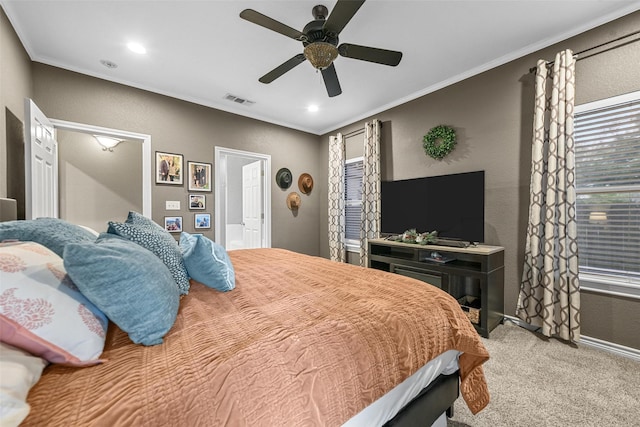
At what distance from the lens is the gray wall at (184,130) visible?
2879 millimetres

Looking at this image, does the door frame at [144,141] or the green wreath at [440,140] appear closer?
the door frame at [144,141]

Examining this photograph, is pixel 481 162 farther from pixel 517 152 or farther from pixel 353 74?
pixel 353 74

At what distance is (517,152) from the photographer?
8.94 feet

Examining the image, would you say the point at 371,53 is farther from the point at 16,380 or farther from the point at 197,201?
the point at 197,201

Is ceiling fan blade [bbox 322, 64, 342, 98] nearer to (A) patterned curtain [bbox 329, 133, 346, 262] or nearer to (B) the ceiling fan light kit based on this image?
(B) the ceiling fan light kit

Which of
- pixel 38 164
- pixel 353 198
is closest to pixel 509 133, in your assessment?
pixel 353 198

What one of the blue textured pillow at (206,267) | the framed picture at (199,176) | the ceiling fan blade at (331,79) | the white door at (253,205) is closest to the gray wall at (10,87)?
the framed picture at (199,176)

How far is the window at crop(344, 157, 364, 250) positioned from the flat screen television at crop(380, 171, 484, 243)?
0.81 m

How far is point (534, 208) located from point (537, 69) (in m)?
1.32

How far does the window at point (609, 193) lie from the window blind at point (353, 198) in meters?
2.67

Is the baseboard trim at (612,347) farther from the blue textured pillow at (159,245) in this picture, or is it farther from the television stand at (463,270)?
the blue textured pillow at (159,245)

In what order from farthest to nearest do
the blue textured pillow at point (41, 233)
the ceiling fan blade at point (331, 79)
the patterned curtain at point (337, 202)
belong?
the patterned curtain at point (337, 202), the ceiling fan blade at point (331, 79), the blue textured pillow at point (41, 233)

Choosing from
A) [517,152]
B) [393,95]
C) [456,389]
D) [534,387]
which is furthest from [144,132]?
[534,387]

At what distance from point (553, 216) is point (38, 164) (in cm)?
454
